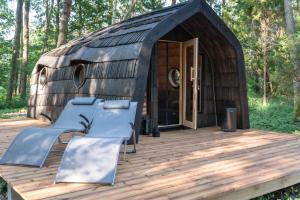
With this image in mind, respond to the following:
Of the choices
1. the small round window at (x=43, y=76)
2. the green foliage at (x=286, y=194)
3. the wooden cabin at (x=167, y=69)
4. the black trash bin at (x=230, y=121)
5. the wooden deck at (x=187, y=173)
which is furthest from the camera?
the small round window at (x=43, y=76)

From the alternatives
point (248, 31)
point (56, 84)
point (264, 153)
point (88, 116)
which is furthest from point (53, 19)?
point (264, 153)

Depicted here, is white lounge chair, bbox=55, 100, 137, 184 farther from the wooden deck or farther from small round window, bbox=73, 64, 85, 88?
small round window, bbox=73, 64, 85, 88

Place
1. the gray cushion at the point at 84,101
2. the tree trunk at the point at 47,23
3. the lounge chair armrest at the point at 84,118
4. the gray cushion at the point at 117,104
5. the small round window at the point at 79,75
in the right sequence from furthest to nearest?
the tree trunk at the point at 47,23 → the small round window at the point at 79,75 → the gray cushion at the point at 84,101 → the lounge chair armrest at the point at 84,118 → the gray cushion at the point at 117,104

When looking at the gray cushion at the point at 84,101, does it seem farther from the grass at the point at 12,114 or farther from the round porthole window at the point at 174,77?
the grass at the point at 12,114

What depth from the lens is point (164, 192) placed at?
10.3ft

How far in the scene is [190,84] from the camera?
728cm

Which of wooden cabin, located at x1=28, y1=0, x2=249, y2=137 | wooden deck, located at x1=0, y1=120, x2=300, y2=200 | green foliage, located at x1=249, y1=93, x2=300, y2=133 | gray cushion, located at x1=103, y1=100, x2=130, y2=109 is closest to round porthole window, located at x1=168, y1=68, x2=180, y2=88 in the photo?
wooden cabin, located at x1=28, y1=0, x2=249, y2=137

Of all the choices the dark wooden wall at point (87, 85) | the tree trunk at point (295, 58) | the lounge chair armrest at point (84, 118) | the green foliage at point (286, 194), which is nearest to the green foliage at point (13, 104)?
the dark wooden wall at point (87, 85)

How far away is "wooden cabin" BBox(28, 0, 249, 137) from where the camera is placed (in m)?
5.86

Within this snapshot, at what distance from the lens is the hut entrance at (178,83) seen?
708cm

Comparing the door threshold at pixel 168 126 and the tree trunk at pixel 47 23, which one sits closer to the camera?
the door threshold at pixel 168 126

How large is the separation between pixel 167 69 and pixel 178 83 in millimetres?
433

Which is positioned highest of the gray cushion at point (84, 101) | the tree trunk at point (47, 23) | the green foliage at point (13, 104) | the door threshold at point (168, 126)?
the tree trunk at point (47, 23)

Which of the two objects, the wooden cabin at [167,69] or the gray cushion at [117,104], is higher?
the wooden cabin at [167,69]
